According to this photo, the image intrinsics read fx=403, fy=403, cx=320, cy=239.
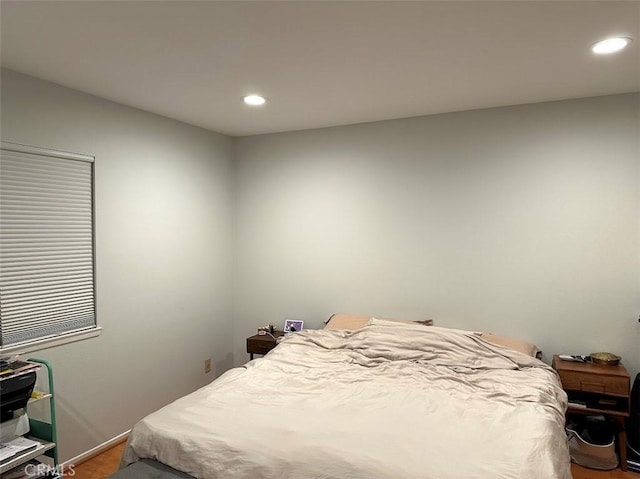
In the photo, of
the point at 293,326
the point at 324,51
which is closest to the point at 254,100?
the point at 324,51

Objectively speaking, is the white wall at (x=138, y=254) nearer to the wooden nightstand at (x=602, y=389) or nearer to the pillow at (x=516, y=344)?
the pillow at (x=516, y=344)

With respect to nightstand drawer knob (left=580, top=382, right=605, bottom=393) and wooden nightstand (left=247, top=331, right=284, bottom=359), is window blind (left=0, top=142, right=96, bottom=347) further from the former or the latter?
nightstand drawer knob (left=580, top=382, right=605, bottom=393)

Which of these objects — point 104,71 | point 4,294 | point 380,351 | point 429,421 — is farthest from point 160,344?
point 429,421

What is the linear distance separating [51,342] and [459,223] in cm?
304

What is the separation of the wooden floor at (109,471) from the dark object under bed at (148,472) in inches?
42.5

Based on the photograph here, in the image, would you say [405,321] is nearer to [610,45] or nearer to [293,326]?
[293,326]

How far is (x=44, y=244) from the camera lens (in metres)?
2.53

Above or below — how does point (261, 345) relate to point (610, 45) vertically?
below

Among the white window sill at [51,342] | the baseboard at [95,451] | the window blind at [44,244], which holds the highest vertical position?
the window blind at [44,244]

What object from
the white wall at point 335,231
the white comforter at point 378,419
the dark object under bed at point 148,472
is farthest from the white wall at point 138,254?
the dark object under bed at point 148,472

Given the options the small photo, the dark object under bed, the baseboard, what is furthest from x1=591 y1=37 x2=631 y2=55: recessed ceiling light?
the baseboard

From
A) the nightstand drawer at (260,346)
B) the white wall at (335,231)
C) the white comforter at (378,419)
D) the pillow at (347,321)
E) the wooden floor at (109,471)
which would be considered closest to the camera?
the white comforter at (378,419)

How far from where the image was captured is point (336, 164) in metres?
3.75

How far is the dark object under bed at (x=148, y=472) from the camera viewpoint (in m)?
1.69
